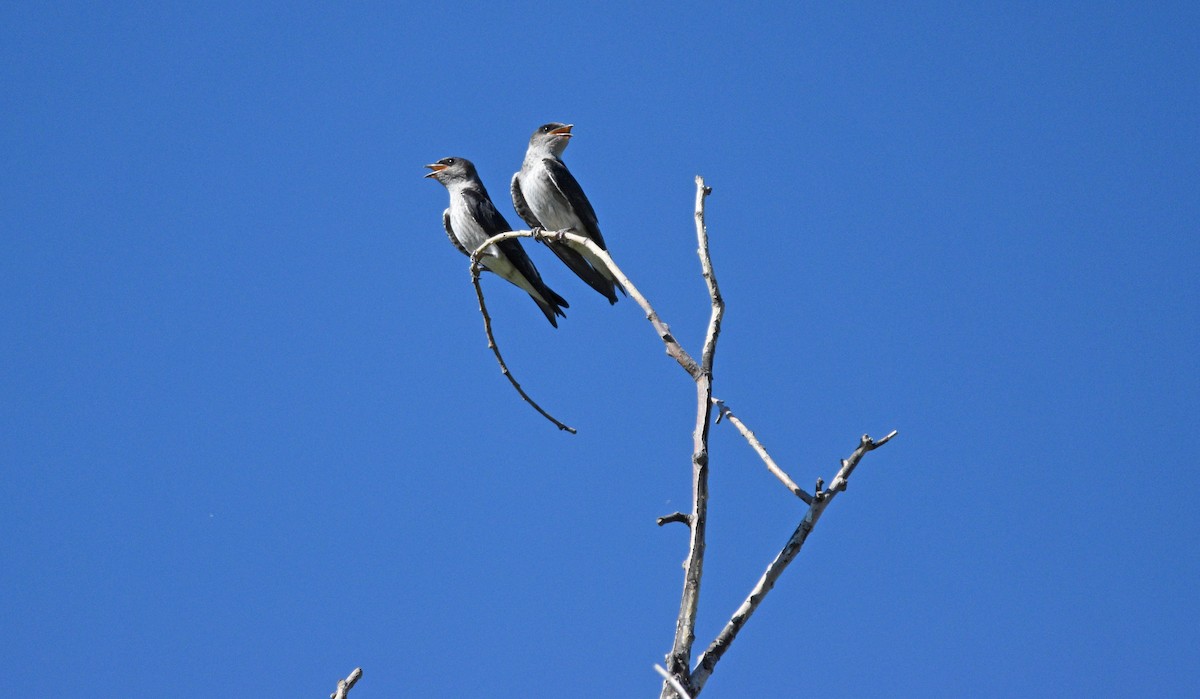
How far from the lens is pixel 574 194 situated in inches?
471

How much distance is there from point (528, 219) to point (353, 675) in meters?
8.54

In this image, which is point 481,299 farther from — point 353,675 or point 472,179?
point 472,179

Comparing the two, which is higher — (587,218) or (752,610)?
(587,218)

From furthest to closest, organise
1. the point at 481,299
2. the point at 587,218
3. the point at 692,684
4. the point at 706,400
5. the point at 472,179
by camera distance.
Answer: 1. the point at 472,179
2. the point at 587,218
3. the point at 481,299
4. the point at 706,400
5. the point at 692,684

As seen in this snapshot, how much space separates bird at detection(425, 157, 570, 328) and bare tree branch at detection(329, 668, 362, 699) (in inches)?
304

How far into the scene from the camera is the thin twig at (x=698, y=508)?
12.5ft

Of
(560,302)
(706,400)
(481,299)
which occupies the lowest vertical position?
(706,400)

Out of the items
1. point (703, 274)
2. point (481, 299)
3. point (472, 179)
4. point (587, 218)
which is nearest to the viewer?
point (703, 274)

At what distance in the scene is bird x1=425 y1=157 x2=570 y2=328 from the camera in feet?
39.0

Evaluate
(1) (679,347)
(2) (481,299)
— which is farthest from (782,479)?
(2) (481,299)

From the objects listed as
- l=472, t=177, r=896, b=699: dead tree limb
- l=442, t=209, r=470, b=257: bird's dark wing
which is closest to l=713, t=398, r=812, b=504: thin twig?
l=472, t=177, r=896, b=699: dead tree limb

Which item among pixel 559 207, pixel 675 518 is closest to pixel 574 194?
pixel 559 207

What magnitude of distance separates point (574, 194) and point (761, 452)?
26.7 feet

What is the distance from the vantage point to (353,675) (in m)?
3.86
